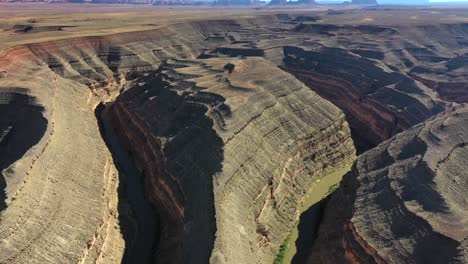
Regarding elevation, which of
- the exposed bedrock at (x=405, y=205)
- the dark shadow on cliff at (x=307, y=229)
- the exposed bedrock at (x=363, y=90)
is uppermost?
the exposed bedrock at (x=405, y=205)

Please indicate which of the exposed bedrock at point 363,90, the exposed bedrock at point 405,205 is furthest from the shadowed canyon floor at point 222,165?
the exposed bedrock at point 363,90

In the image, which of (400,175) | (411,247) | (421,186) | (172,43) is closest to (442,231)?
(411,247)

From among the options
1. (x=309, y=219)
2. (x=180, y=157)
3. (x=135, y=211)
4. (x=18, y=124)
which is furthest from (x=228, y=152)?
(x=18, y=124)

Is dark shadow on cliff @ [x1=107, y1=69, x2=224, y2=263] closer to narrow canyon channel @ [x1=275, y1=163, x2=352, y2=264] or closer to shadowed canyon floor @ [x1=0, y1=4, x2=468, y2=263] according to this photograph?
shadowed canyon floor @ [x1=0, y1=4, x2=468, y2=263]

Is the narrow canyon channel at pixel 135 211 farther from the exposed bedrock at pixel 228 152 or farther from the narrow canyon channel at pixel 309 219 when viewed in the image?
the narrow canyon channel at pixel 309 219

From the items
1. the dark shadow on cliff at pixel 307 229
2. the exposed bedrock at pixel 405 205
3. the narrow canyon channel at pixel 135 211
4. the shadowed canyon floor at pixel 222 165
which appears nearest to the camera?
the exposed bedrock at pixel 405 205

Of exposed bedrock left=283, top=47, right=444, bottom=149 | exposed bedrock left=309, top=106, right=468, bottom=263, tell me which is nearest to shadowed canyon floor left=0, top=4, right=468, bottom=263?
exposed bedrock left=309, top=106, right=468, bottom=263
